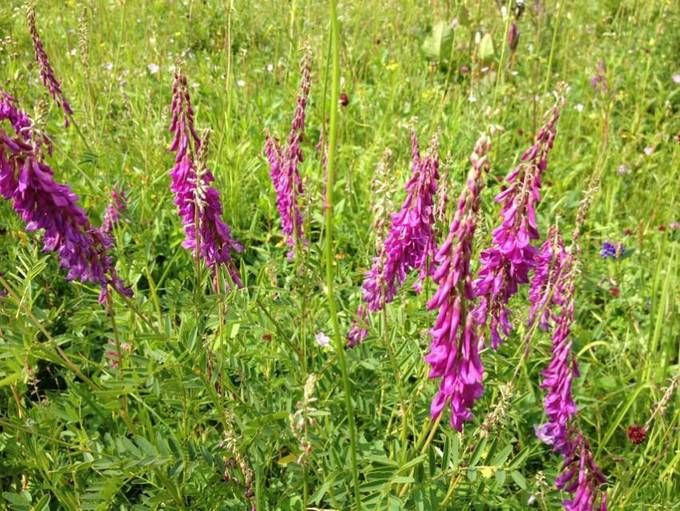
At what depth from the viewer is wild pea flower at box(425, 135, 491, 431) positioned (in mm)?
1134

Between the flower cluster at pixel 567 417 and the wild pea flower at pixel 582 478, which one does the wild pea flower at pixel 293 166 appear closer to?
the flower cluster at pixel 567 417

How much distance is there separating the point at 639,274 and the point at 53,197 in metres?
2.77

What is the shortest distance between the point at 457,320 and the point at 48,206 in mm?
1075

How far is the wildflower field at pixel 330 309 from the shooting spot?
5.46 feet

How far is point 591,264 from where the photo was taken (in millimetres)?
3477

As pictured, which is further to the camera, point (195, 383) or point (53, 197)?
point (195, 383)

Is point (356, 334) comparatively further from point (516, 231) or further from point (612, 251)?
point (612, 251)

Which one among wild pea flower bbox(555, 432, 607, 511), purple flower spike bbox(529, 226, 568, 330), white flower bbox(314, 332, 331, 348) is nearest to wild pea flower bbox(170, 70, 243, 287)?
white flower bbox(314, 332, 331, 348)

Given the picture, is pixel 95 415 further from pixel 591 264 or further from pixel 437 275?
pixel 591 264

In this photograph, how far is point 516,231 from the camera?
1.61 m

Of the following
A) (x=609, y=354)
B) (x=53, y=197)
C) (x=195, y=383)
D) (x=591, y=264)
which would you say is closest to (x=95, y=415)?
(x=195, y=383)

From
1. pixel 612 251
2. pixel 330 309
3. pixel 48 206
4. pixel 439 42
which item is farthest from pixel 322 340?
pixel 439 42

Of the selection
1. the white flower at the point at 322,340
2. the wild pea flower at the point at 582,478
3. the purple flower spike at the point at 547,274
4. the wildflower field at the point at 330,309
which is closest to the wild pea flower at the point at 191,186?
the wildflower field at the point at 330,309

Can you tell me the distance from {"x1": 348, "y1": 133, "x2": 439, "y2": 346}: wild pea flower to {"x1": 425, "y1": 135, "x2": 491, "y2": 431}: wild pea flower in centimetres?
45
